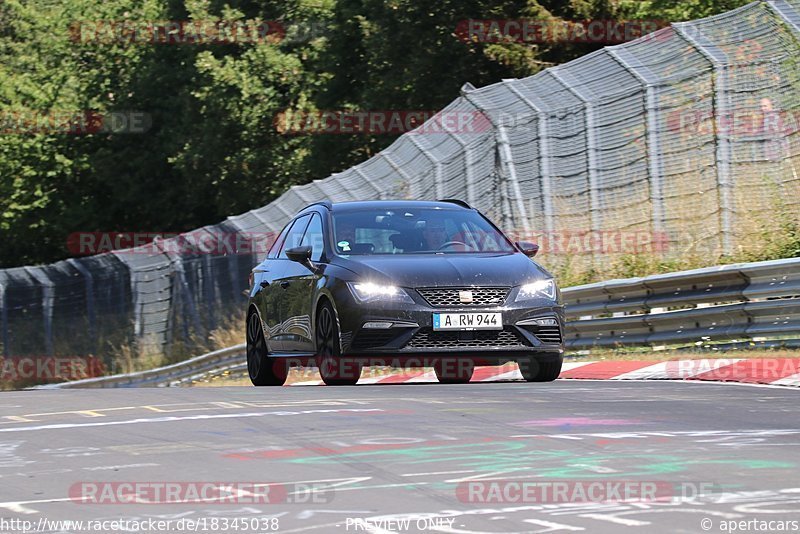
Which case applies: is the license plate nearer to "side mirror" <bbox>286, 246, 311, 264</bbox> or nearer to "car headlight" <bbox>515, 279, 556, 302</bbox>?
"car headlight" <bbox>515, 279, 556, 302</bbox>

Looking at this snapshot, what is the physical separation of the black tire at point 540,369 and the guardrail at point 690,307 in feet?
7.07

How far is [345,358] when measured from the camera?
40.9 feet

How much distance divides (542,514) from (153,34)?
157 feet

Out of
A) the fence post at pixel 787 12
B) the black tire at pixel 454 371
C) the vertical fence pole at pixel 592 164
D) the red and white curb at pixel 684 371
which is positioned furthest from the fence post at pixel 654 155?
the black tire at pixel 454 371

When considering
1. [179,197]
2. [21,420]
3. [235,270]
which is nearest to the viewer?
[21,420]

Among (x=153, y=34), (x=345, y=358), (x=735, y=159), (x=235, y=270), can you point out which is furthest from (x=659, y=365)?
(x=153, y=34)

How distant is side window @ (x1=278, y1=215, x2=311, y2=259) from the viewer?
14.3 m

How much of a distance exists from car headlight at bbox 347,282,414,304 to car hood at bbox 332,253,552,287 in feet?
0.18

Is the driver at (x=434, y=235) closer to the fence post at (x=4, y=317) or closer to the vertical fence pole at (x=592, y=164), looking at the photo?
the vertical fence pole at (x=592, y=164)

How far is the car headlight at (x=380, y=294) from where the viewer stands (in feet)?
40.0

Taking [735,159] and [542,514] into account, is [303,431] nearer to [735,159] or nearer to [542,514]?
[542,514]

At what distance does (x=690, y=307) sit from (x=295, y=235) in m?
4.07

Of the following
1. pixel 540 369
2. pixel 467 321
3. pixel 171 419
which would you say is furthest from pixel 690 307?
pixel 171 419

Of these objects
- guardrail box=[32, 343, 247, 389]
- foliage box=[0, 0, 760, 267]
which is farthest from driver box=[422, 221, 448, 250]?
foliage box=[0, 0, 760, 267]
